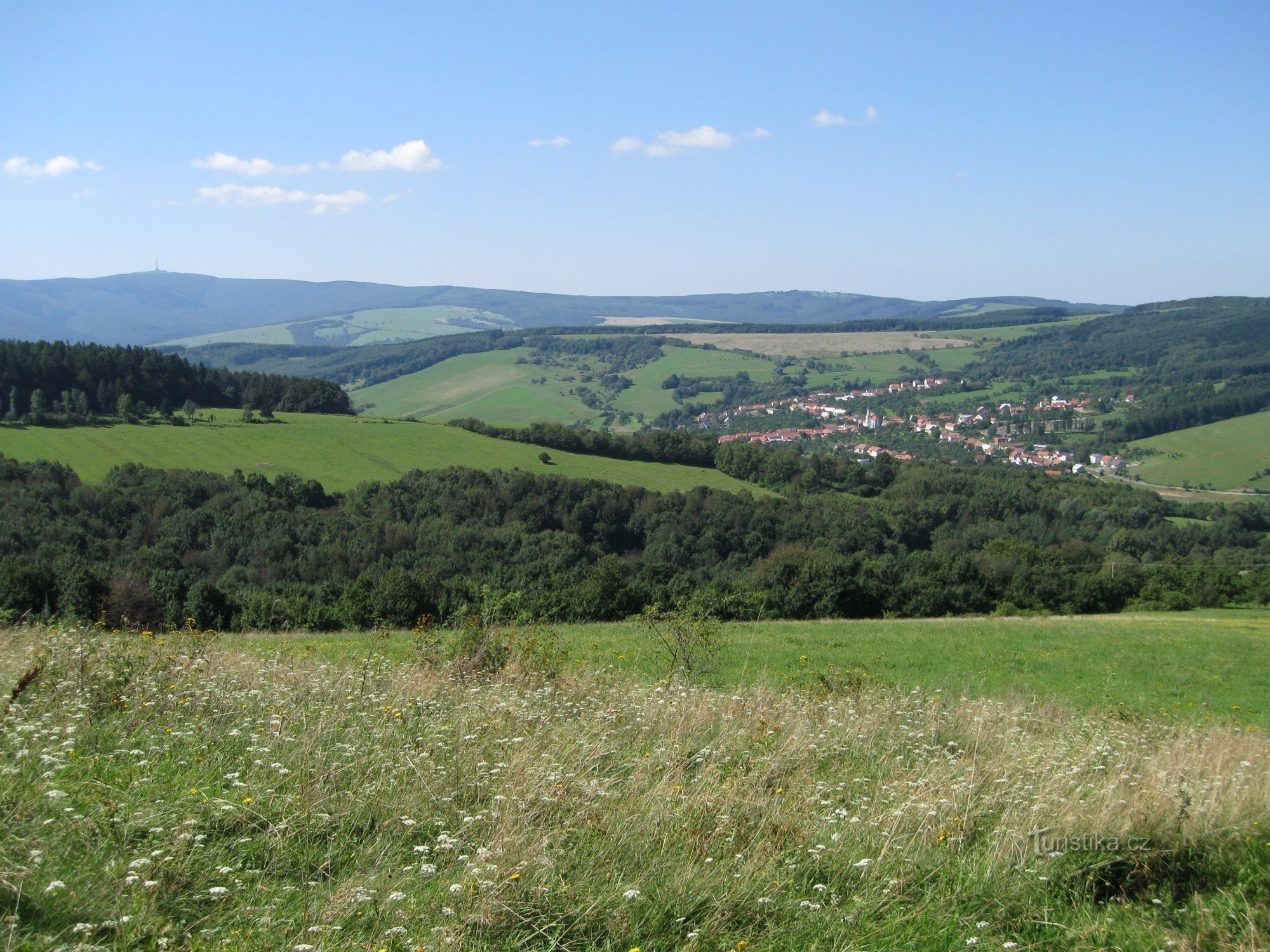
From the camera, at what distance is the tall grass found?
3133 millimetres

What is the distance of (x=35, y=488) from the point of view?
42375 millimetres

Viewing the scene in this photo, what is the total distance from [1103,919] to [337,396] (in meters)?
89.6

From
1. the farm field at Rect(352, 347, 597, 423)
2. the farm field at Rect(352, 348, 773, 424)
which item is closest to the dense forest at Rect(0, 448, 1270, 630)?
the farm field at Rect(352, 347, 597, 423)

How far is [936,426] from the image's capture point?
111 metres

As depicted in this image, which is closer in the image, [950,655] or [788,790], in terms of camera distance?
[788,790]

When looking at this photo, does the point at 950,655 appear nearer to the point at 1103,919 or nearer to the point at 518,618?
the point at 518,618

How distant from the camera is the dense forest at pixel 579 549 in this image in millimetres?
24672

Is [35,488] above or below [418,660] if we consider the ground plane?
below

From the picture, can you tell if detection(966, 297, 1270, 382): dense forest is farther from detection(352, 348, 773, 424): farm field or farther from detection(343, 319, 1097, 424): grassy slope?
detection(352, 348, 773, 424): farm field

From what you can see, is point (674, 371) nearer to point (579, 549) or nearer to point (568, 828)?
point (579, 549)

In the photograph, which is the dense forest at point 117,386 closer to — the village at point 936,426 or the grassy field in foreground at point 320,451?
the grassy field in foreground at point 320,451

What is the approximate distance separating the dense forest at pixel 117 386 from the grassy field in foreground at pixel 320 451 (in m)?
4.09

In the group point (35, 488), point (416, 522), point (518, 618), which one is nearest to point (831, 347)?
point (416, 522)

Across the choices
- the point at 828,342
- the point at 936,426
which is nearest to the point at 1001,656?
the point at 936,426
